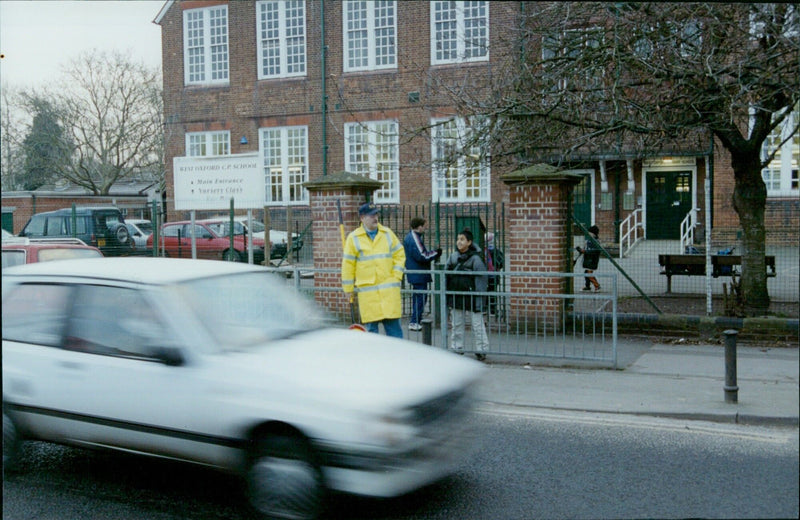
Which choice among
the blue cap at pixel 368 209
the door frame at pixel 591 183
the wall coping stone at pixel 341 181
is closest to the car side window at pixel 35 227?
the wall coping stone at pixel 341 181

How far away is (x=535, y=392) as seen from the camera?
4.94 m

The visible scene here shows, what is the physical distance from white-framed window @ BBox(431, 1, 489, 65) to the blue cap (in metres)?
1.22

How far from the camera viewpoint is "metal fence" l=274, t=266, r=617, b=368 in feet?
15.7

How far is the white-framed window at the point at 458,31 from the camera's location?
2.94 m

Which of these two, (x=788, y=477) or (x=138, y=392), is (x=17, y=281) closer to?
(x=138, y=392)

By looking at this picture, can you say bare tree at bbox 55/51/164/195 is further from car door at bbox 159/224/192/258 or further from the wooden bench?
the wooden bench

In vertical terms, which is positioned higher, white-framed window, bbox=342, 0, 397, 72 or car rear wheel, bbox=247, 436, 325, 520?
white-framed window, bbox=342, 0, 397, 72

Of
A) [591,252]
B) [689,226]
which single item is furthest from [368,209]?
[591,252]

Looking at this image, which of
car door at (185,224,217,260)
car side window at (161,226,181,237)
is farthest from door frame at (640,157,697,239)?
car side window at (161,226,181,237)

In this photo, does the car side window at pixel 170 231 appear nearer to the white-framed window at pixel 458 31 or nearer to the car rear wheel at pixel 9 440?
the car rear wheel at pixel 9 440

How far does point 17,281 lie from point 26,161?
686 mm

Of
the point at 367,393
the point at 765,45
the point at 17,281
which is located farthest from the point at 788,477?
the point at 17,281

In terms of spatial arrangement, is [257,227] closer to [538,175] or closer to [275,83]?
[275,83]

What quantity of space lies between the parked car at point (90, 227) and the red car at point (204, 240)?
136mm
